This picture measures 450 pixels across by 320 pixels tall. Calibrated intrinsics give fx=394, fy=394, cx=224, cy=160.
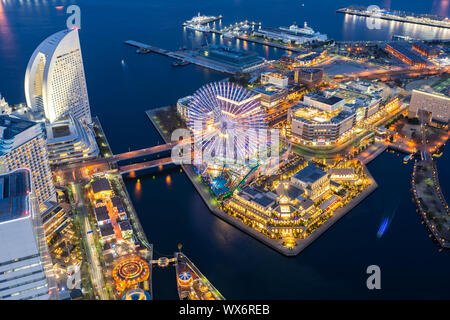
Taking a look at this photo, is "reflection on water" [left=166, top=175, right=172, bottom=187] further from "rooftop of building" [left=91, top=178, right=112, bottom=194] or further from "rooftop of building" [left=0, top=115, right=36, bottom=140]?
"rooftop of building" [left=0, top=115, right=36, bottom=140]

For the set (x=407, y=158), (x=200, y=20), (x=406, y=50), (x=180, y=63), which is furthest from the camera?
(x=200, y=20)

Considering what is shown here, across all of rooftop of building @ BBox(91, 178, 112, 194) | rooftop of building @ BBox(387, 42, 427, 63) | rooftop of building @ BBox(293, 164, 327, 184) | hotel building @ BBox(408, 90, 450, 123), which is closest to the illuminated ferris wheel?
rooftop of building @ BBox(293, 164, 327, 184)

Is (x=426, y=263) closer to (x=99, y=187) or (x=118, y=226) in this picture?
(x=118, y=226)

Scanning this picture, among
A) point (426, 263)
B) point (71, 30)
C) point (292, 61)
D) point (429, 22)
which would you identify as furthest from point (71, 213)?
point (429, 22)

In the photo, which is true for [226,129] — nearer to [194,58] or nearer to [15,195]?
[15,195]

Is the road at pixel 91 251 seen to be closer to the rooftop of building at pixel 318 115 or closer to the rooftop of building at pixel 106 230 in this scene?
the rooftop of building at pixel 106 230

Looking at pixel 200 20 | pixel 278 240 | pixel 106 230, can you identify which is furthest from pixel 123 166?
pixel 200 20
